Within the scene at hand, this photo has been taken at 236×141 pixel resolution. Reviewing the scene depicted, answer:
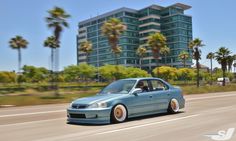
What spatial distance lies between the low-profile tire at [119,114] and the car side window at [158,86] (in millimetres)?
1957

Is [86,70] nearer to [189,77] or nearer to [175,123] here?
[189,77]

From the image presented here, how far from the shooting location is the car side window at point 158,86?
12885 millimetres

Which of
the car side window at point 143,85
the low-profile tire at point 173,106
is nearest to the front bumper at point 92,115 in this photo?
the car side window at point 143,85

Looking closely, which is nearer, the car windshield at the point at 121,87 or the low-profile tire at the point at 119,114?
the low-profile tire at the point at 119,114

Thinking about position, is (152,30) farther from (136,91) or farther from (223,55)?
(136,91)

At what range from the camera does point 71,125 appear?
35.1 ft

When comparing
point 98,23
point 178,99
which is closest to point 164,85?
point 178,99

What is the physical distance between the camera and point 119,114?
1109 centimetres

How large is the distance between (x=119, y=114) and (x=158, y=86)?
8.53 feet

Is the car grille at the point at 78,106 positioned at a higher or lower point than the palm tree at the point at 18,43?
lower

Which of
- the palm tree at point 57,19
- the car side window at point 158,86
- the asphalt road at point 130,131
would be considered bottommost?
the asphalt road at point 130,131
